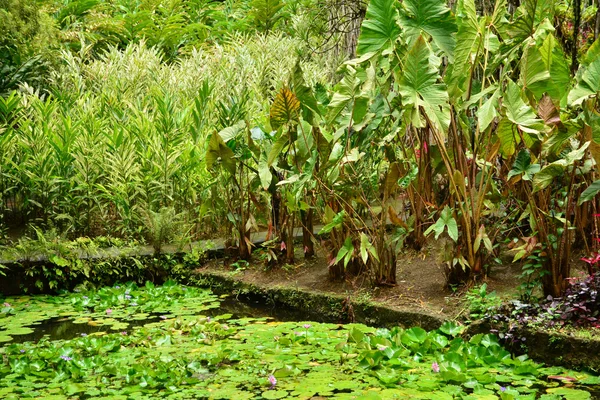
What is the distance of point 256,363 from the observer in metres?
3.78

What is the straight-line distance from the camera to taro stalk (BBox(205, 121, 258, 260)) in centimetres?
550

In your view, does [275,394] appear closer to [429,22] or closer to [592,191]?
[592,191]

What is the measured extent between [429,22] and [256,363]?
7.19 feet

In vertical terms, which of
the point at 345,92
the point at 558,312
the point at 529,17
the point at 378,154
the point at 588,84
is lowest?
the point at 558,312

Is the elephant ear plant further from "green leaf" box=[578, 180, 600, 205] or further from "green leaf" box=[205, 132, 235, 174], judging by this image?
"green leaf" box=[205, 132, 235, 174]

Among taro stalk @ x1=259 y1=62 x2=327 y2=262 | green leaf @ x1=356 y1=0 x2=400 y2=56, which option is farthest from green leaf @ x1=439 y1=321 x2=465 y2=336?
green leaf @ x1=356 y1=0 x2=400 y2=56

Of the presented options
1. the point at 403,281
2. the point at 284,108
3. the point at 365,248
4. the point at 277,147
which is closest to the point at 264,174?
the point at 277,147

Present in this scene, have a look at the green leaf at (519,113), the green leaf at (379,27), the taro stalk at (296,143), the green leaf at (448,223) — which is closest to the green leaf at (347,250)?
the taro stalk at (296,143)

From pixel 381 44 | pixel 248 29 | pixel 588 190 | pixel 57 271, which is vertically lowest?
pixel 57 271

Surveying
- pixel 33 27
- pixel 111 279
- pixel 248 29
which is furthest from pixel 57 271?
pixel 248 29

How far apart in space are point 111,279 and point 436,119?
301 centimetres

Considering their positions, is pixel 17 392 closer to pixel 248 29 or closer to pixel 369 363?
pixel 369 363

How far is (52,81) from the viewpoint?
884 cm

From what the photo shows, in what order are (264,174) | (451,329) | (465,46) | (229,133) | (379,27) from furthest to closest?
(229,133), (264,174), (379,27), (465,46), (451,329)
